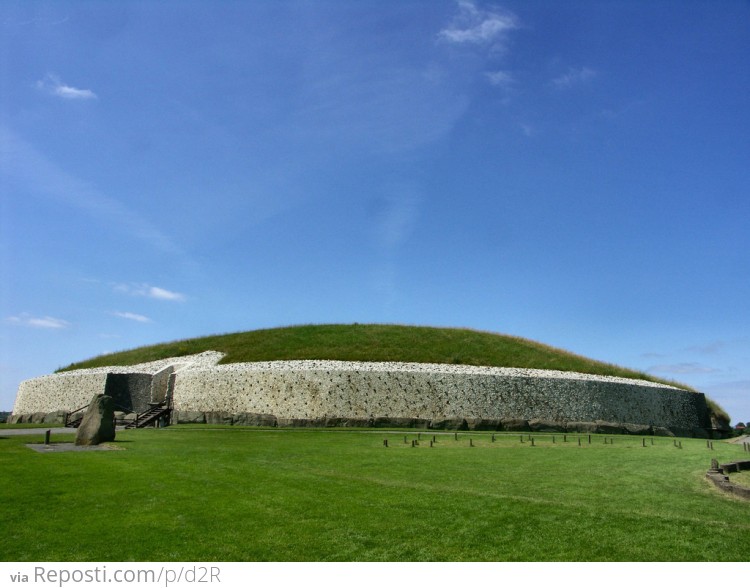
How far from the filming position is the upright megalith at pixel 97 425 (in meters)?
17.7

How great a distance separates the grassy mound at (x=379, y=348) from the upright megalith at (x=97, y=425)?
67.7 feet

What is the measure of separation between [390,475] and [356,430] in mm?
14853

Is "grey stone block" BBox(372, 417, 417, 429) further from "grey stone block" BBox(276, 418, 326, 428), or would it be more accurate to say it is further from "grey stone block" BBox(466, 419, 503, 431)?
"grey stone block" BBox(466, 419, 503, 431)

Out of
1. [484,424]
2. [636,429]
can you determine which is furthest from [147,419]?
[636,429]

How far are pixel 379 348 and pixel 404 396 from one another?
9.11m

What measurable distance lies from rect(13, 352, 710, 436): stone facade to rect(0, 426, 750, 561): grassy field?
50.2 feet

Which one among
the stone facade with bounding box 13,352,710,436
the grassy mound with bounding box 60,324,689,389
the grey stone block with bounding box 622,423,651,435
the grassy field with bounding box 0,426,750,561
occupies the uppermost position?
the grassy mound with bounding box 60,324,689,389

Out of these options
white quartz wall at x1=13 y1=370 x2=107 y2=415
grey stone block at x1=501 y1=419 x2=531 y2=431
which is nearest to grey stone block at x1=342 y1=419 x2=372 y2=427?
grey stone block at x1=501 y1=419 x2=531 y2=431

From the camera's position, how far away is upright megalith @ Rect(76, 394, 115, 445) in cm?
1770

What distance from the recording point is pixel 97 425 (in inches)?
704

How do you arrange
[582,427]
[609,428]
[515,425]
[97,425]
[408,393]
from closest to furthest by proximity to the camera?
[97,425] → [515,425] → [582,427] → [609,428] → [408,393]

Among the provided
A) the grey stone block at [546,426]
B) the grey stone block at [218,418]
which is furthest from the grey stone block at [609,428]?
the grey stone block at [218,418]

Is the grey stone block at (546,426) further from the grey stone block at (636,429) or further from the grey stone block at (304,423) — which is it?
the grey stone block at (304,423)

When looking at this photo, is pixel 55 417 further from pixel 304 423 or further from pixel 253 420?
pixel 304 423
